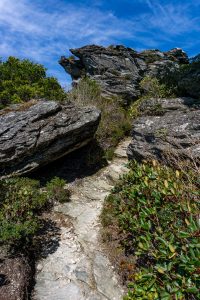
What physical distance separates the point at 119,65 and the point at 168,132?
32.3 feet

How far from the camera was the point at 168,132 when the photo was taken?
8977 millimetres

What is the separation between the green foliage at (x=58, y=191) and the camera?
9039 mm

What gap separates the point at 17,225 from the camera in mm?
6508

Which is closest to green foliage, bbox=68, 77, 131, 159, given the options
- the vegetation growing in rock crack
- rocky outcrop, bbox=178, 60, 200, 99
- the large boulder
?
rocky outcrop, bbox=178, 60, 200, 99

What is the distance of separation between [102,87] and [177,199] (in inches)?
471

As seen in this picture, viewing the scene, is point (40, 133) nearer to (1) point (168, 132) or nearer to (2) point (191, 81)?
(1) point (168, 132)

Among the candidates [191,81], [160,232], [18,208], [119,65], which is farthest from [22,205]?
[119,65]

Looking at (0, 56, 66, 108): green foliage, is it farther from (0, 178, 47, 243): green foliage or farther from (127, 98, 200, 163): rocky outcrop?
(0, 178, 47, 243): green foliage

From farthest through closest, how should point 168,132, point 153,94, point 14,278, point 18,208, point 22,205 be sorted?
point 153,94, point 168,132, point 22,205, point 18,208, point 14,278

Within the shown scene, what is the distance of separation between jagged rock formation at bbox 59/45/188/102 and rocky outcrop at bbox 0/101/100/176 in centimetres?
638

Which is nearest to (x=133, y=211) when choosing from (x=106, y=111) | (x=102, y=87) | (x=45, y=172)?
(x=45, y=172)

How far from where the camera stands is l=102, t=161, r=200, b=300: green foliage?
3.67 m

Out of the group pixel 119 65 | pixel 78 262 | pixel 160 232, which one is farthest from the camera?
pixel 119 65

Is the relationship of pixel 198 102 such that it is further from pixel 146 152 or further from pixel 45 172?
pixel 45 172
